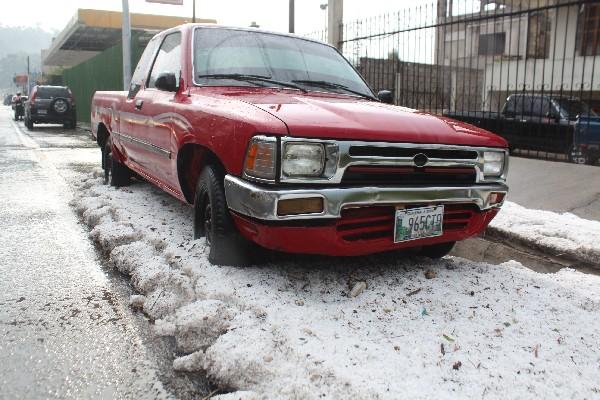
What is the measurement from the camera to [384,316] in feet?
9.27

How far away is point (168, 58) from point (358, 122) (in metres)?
2.31

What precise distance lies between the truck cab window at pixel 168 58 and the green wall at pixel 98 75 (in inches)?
480

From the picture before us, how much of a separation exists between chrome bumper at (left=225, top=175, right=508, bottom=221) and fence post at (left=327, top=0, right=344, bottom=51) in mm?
7984

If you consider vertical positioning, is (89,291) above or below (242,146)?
below

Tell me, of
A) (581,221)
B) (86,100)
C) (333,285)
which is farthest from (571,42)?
(86,100)

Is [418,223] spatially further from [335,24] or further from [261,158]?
[335,24]

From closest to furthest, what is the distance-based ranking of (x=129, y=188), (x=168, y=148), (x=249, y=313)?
(x=249, y=313)
(x=168, y=148)
(x=129, y=188)

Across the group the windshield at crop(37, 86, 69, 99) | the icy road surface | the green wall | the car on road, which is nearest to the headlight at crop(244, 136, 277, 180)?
the icy road surface

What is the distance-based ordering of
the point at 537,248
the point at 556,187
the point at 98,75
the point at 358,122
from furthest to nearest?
1. the point at 98,75
2. the point at 556,187
3. the point at 537,248
4. the point at 358,122

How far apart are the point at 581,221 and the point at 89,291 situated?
13.7 ft

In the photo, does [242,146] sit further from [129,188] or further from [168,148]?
[129,188]

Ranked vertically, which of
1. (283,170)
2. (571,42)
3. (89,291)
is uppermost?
(571,42)

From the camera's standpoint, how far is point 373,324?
2730 millimetres

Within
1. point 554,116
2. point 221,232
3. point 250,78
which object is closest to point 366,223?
point 221,232
